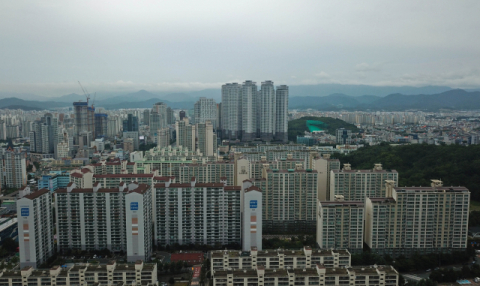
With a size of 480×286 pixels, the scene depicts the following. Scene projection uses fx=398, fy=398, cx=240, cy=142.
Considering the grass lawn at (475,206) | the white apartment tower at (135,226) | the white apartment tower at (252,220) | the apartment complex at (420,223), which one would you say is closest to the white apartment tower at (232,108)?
the grass lawn at (475,206)

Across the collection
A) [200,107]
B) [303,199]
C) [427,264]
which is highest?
[200,107]

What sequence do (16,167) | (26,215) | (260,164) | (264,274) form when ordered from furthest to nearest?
1. (16,167)
2. (260,164)
3. (26,215)
4. (264,274)

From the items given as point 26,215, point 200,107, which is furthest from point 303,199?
point 200,107

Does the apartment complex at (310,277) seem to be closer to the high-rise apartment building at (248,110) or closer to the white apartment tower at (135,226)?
the white apartment tower at (135,226)

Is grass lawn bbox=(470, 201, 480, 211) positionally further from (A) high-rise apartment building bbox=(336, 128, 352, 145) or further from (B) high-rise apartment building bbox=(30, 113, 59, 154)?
(B) high-rise apartment building bbox=(30, 113, 59, 154)

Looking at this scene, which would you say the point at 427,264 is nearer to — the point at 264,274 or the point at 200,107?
the point at 264,274

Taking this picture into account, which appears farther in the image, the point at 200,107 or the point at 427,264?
the point at 200,107

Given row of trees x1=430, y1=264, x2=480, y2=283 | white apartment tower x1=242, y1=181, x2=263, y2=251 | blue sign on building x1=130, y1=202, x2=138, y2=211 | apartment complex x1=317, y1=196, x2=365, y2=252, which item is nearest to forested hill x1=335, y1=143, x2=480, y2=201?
apartment complex x1=317, y1=196, x2=365, y2=252
